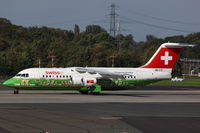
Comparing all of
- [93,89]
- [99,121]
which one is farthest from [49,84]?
[99,121]

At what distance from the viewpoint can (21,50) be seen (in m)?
108

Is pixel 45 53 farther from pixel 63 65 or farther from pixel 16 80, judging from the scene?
pixel 16 80

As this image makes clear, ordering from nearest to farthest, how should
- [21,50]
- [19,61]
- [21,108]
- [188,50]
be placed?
[21,108] < [19,61] < [21,50] < [188,50]

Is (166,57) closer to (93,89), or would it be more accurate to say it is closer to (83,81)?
(93,89)

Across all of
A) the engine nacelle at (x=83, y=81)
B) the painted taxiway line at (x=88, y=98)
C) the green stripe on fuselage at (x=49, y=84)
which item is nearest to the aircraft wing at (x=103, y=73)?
the engine nacelle at (x=83, y=81)

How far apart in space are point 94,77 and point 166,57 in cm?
872

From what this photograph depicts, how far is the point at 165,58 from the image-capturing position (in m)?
49.5

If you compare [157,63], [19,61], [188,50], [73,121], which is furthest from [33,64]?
[188,50]

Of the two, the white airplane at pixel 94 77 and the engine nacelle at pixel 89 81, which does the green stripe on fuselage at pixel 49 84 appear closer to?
the white airplane at pixel 94 77

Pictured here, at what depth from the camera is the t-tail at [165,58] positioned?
49250 mm

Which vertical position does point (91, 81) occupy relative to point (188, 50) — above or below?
below

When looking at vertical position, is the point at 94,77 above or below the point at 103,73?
below

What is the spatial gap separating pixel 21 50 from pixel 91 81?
6497 centimetres

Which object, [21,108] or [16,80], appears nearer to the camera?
[21,108]
